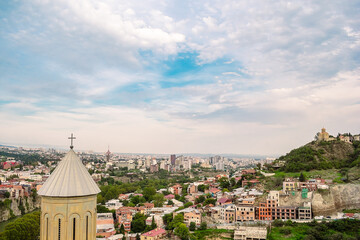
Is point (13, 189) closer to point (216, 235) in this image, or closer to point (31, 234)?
point (31, 234)

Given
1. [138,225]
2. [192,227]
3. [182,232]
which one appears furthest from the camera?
[138,225]

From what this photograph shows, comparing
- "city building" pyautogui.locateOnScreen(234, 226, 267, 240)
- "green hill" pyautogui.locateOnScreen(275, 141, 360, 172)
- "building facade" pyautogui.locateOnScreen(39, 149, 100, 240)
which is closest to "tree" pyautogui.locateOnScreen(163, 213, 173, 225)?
"city building" pyautogui.locateOnScreen(234, 226, 267, 240)

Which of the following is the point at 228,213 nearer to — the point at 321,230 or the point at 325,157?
the point at 321,230

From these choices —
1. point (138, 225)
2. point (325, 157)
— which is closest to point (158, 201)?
point (138, 225)

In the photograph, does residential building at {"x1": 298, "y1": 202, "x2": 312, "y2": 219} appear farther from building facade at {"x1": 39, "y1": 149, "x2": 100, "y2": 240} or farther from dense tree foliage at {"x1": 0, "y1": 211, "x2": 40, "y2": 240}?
building facade at {"x1": 39, "y1": 149, "x2": 100, "y2": 240}

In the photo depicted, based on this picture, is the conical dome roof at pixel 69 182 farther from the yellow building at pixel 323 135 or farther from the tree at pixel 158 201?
the yellow building at pixel 323 135

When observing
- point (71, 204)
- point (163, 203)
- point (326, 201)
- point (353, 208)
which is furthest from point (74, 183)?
point (163, 203)

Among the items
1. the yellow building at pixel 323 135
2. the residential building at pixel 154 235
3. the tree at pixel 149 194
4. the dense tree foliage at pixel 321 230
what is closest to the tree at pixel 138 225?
the residential building at pixel 154 235
